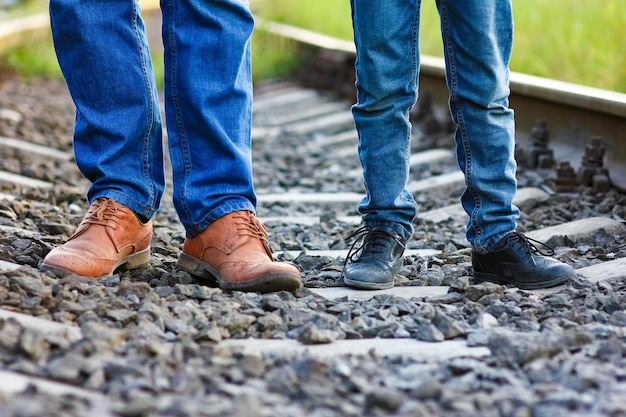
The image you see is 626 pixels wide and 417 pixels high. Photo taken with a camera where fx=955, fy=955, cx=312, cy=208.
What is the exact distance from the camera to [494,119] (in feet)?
9.04

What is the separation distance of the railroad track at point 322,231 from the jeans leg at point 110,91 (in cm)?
28

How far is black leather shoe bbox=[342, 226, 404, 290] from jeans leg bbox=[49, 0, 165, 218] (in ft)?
2.12

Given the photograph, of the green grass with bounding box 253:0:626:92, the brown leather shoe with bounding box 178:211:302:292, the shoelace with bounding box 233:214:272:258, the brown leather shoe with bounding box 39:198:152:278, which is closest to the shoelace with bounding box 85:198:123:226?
the brown leather shoe with bounding box 39:198:152:278

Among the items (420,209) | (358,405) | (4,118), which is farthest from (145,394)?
(4,118)

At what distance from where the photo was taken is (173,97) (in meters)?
2.68

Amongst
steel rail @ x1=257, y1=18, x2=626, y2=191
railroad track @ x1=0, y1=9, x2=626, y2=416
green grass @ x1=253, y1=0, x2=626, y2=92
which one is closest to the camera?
railroad track @ x1=0, y1=9, x2=626, y2=416

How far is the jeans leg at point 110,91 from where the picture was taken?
8.78 feet

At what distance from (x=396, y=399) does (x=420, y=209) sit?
8.82 feet

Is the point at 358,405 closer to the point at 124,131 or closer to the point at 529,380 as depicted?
the point at 529,380

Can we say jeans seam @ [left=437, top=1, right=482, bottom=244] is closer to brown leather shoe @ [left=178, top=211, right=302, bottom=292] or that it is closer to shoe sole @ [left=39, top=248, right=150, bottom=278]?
brown leather shoe @ [left=178, top=211, right=302, bottom=292]

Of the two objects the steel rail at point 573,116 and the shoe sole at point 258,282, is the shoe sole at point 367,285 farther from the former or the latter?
the steel rail at point 573,116

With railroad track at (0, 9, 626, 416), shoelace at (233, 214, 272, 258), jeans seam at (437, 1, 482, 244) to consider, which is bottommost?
railroad track at (0, 9, 626, 416)

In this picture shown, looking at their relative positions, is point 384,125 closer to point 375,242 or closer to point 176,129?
point 375,242

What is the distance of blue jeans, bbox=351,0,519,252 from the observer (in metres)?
2.68
